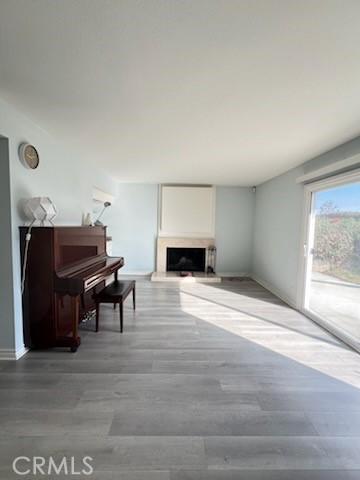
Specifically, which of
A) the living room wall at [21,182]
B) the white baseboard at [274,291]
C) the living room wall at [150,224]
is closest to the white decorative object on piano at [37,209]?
the living room wall at [21,182]

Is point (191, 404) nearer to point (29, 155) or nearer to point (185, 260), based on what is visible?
point (29, 155)

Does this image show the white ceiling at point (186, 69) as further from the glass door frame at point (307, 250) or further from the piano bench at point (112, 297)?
the piano bench at point (112, 297)

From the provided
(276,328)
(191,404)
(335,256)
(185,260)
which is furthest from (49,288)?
(185,260)

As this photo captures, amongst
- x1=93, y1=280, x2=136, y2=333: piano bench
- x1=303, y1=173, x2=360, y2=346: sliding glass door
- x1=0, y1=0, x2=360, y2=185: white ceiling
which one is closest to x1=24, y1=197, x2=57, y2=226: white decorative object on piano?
x1=0, y1=0, x2=360, y2=185: white ceiling

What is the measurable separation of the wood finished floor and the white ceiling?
2244mm

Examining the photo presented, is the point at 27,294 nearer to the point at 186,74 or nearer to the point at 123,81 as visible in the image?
the point at 123,81

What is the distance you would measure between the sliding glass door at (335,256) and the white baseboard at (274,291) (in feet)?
1.10

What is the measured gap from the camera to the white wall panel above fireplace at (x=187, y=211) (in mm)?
5512

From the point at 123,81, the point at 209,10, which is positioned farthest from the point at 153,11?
the point at 123,81

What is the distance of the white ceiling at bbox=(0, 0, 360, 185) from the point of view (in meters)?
1.05

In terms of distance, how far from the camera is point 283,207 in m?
4.14

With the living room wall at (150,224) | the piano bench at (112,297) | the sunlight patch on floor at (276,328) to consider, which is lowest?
the sunlight patch on floor at (276,328)

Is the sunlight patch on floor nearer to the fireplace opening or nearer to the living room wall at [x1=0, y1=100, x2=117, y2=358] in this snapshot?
the fireplace opening

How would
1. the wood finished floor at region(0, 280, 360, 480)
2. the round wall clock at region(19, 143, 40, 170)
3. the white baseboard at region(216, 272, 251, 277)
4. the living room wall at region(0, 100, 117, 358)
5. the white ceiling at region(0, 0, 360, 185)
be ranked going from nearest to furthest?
the white ceiling at region(0, 0, 360, 185) < the wood finished floor at region(0, 280, 360, 480) < the living room wall at region(0, 100, 117, 358) < the round wall clock at region(19, 143, 40, 170) < the white baseboard at region(216, 272, 251, 277)
